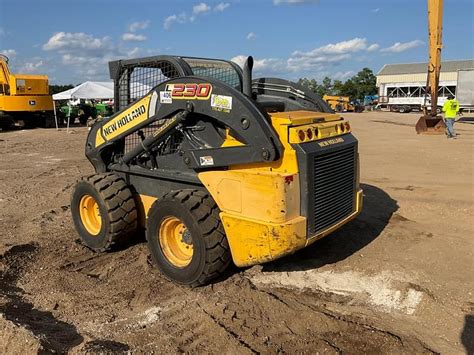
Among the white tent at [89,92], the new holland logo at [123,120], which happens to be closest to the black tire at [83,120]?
the white tent at [89,92]

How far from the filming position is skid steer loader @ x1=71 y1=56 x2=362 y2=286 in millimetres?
3781

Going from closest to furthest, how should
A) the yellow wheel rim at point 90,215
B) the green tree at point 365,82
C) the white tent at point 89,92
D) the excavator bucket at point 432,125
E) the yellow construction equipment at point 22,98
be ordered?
1. the yellow wheel rim at point 90,215
2. the excavator bucket at point 432,125
3. the yellow construction equipment at point 22,98
4. the white tent at point 89,92
5. the green tree at point 365,82

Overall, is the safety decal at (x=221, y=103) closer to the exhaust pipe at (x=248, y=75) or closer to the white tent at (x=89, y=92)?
the exhaust pipe at (x=248, y=75)

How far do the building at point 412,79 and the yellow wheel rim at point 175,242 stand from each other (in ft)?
149

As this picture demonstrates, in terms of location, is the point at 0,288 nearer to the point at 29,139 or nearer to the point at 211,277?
the point at 211,277

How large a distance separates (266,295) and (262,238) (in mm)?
618

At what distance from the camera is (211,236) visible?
401 cm

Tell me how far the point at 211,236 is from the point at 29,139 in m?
16.9

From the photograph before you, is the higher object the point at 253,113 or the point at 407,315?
the point at 253,113

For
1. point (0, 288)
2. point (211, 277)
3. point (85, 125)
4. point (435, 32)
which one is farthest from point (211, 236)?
point (85, 125)

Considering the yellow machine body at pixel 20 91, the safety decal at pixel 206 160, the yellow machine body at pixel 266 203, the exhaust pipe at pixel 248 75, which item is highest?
the yellow machine body at pixel 20 91

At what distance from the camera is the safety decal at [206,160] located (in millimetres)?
4136

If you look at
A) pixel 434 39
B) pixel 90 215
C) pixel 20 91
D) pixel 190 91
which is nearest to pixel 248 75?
pixel 190 91

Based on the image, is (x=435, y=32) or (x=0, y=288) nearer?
(x=0, y=288)
